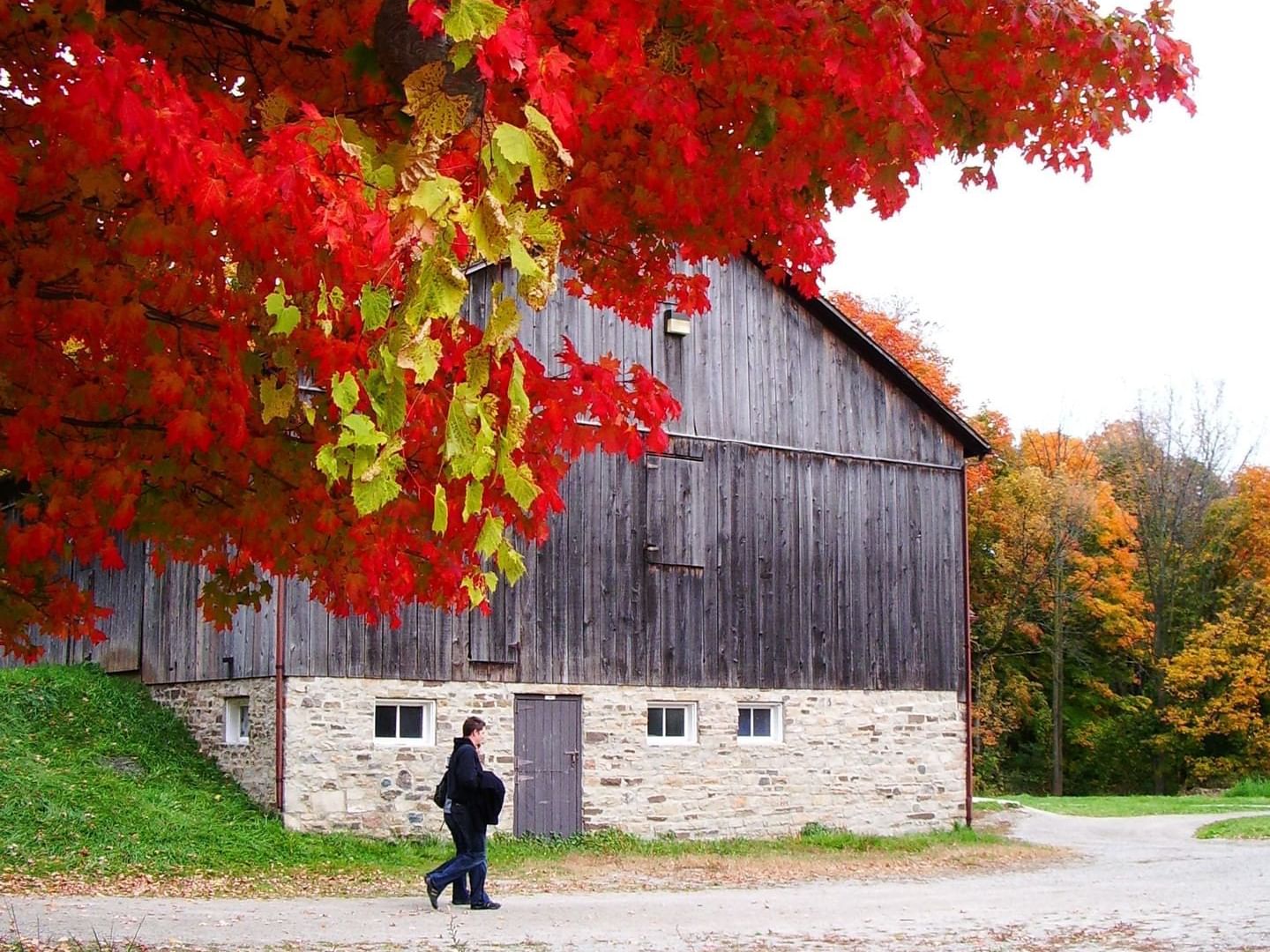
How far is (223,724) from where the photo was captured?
62.5 feet

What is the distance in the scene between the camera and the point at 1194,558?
45344mm

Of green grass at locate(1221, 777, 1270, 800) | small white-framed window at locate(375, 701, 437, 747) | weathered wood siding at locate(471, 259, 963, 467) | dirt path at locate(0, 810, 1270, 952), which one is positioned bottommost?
green grass at locate(1221, 777, 1270, 800)

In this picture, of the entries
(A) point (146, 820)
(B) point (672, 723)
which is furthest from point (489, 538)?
(B) point (672, 723)

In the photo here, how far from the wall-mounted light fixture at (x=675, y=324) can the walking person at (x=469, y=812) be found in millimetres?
9021

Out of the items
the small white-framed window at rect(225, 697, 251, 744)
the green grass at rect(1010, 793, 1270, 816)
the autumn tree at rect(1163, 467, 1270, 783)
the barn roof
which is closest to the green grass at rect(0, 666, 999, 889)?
the small white-framed window at rect(225, 697, 251, 744)

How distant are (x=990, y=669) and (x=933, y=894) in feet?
94.6

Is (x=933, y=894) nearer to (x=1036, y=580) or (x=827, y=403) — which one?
(x=827, y=403)

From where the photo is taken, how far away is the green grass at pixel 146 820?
51.3 ft

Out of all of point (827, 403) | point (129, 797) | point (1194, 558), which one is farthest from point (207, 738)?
point (1194, 558)

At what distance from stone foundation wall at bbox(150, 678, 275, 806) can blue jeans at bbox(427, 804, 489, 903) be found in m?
5.22

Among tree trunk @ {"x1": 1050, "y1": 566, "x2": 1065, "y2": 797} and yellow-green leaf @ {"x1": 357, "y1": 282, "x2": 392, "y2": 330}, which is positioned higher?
yellow-green leaf @ {"x1": 357, "y1": 282, "x2": 392, "y2": 330}

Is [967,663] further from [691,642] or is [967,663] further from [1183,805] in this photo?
[1183,805]

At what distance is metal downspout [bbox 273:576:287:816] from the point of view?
57.2 feet

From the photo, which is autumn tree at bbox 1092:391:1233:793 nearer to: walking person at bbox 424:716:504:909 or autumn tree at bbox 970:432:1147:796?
autumn tree at bbox 970:432:1147:796
